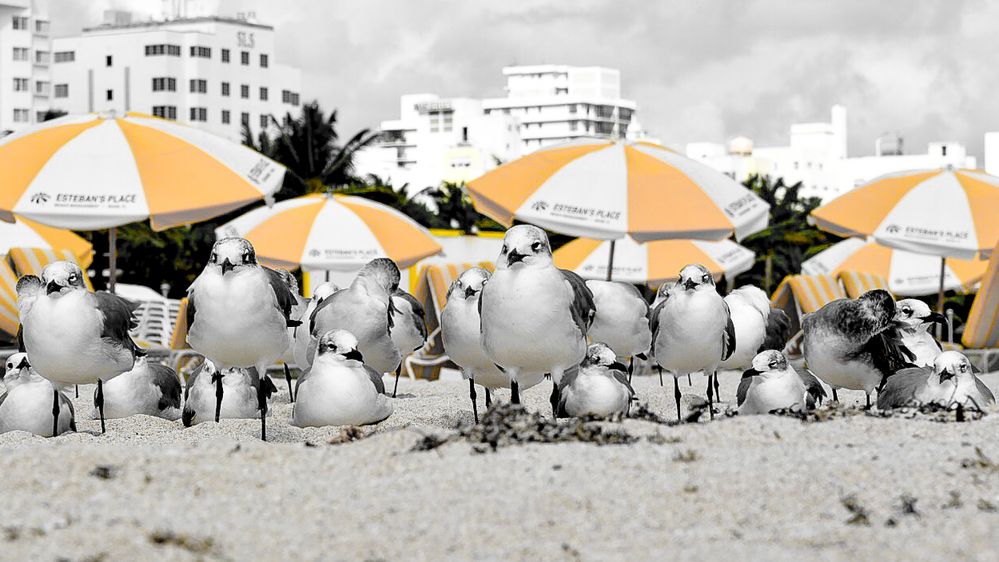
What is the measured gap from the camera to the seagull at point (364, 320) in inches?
334

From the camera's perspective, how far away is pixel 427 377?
51.3 feet

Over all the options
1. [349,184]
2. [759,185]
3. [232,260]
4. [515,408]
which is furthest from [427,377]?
[759,185]

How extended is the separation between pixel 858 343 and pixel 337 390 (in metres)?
3.02

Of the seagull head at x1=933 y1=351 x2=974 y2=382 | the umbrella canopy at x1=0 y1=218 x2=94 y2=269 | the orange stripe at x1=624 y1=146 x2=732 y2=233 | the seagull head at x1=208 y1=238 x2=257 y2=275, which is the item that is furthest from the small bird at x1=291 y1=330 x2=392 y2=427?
the umbrella canopy at x1=0 y1=218 x2=94 y2=269

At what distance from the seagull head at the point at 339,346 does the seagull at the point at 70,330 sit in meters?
1.15

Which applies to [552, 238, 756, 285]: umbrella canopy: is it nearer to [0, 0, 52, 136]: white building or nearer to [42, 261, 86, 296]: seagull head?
[42, 261, 86, 296]: seagull head

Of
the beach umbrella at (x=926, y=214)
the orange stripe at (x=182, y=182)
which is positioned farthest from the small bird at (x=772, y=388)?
the beach umbrella at (x=926, y=214)

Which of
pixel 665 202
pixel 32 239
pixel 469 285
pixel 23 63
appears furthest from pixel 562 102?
pixel 469 285

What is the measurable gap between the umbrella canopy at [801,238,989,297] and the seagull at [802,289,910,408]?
12.8 m

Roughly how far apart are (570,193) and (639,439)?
270 inches

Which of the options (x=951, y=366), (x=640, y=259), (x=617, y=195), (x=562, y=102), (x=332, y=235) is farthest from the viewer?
(x=562, y=102)

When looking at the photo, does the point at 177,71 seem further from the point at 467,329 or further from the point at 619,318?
the point at 467,329

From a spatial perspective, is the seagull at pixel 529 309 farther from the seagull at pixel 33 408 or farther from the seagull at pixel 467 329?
the seagull at pixel 33 408

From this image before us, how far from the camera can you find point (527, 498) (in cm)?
438
